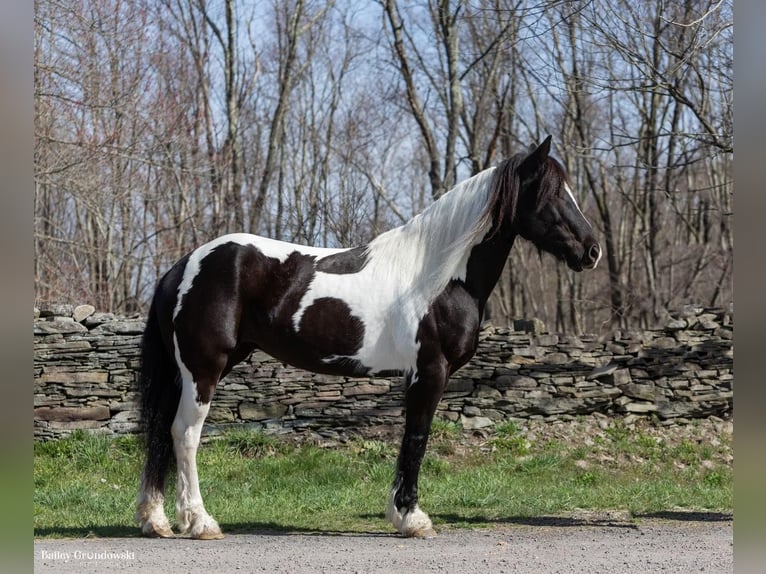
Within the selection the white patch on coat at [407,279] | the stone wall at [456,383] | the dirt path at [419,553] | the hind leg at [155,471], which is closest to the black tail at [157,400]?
the hind leg at [155,471]

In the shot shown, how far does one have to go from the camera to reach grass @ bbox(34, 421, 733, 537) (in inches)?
233

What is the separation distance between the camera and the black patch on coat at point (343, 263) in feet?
16.9

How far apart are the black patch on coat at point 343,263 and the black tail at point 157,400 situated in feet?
3.82

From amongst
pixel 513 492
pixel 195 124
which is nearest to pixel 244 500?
pixel 513 492

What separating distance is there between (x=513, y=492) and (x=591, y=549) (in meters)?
2.13

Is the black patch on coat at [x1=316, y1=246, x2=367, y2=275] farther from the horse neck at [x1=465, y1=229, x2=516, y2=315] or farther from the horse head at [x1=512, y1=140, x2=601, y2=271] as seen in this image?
the horse head at [x1=512, y1=140, x2=601, y2=271]

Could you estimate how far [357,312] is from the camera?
5.03m

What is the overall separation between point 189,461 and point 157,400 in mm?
501

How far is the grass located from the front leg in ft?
1.47

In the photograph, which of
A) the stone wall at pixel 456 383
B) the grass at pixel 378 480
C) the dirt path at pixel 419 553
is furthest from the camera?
the stone wall at pixel 456 383

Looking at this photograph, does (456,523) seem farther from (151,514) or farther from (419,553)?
(151,514)

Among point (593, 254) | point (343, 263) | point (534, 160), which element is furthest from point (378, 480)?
point (534, 160)

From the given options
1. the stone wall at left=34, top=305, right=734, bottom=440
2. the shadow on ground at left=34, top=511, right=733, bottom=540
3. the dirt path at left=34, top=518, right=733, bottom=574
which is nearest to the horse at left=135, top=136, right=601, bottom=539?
the dirt path at left=34, top=518, right=733, bottom=574

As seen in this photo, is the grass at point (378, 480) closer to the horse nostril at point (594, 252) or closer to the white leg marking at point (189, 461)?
the white leg marking at point (189, 461)
